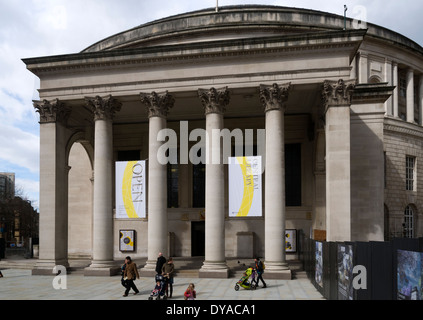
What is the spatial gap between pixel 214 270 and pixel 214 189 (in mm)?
5034

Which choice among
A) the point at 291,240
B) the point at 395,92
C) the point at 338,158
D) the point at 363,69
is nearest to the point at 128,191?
the point at 338,158

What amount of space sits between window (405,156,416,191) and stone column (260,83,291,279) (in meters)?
26.7

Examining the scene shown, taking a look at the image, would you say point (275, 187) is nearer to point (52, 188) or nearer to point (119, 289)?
point (119, 289)

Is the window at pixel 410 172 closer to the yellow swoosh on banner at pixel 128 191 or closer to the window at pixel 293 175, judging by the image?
the window at pixel 293 175

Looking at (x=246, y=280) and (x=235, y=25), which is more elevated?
(x=235, y=25)

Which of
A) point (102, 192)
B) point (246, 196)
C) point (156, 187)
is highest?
point (156, 187)

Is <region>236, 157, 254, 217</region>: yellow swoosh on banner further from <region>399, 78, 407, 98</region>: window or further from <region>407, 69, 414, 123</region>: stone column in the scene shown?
<region>399, 78, 407, 98</region>: window

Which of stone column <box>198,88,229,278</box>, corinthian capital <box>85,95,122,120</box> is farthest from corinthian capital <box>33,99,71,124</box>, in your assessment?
stone column <box>198,88,229,278</box>

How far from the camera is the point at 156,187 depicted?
28.7m

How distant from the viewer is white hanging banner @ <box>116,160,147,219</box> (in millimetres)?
29109

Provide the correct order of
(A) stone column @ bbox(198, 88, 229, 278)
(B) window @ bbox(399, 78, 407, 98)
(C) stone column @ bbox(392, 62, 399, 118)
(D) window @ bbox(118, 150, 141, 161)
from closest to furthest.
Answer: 1. (A) stone column @ bbox(198, 88, 229, 278)
2. (D) window @ bbox(118, 150, 141, 161)
3. (C) stone column @ bbox(392, 62, 399, 118)
4. (B) window @ bbox(399, 78, 407, 98)

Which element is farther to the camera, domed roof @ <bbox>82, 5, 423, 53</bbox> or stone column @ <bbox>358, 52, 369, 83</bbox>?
stone column @ <bbox>358, 52, 369, 83</bbox>
